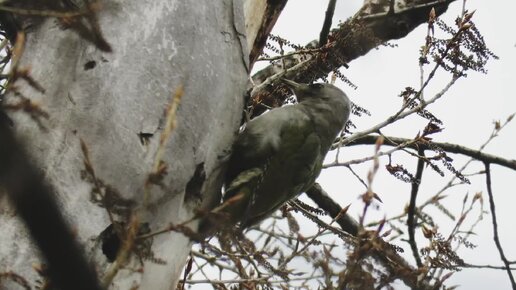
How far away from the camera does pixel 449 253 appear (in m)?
3.51

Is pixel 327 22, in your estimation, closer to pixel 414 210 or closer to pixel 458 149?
pixel 414 210

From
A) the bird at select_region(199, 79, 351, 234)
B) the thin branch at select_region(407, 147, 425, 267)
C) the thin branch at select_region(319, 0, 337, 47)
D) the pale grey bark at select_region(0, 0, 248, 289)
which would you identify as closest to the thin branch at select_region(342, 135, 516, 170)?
the thin branch at select_region(407, 147, 425, 267)

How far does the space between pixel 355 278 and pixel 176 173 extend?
65cm

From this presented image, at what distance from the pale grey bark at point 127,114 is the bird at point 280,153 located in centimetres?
52

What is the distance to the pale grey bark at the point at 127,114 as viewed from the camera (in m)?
1.58

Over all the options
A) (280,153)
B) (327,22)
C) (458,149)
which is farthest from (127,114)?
(458,149)

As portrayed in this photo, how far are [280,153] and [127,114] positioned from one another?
133 cm

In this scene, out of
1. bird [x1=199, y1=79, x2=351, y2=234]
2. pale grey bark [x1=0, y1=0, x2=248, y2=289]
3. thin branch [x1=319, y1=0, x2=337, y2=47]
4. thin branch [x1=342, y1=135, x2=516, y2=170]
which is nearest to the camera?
pale grey bark [x1=0, y1=0, x2=248, y2=289]

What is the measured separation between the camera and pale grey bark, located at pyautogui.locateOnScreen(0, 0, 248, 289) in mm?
1583

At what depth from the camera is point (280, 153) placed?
9.88ft

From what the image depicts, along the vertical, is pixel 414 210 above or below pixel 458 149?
below

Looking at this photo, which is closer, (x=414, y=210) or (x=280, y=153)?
(x=280, y=153)

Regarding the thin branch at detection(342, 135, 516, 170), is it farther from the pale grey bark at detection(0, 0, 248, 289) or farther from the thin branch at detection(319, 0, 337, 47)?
the pale grey bark at detection(0, 0, 248, 289)

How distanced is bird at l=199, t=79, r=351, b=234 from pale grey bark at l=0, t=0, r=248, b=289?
0.52 m
